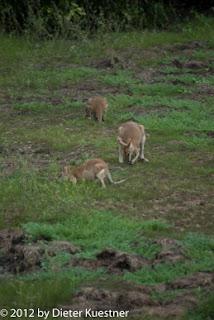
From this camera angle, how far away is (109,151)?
1266 cm

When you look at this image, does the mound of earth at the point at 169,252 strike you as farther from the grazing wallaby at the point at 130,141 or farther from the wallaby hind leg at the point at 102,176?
the grazing wallaby at the point at 130,141

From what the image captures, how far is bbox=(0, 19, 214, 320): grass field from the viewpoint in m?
8.04

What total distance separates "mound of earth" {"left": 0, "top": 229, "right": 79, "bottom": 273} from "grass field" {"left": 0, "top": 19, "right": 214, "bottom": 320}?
0.13 m

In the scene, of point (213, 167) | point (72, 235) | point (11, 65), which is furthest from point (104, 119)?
point (72, 235)

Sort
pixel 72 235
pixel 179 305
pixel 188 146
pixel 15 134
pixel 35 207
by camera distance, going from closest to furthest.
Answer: pixel 179 305 → pixel 72 235 → pixel 35 207 → pixel 188 146 → pixel 15 134

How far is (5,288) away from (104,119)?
742 centimetres

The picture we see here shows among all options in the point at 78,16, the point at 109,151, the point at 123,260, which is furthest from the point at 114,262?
the point at 78,16

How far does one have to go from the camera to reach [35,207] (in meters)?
9.69

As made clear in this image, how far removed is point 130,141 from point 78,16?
10113 millimetres

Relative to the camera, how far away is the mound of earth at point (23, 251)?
8188 mm

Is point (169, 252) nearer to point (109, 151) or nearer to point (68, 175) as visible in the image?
point (68, 175)

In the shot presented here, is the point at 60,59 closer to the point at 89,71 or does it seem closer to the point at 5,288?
the point at 89,71

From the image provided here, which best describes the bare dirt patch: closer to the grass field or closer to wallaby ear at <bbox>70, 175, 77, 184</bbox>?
the grass field

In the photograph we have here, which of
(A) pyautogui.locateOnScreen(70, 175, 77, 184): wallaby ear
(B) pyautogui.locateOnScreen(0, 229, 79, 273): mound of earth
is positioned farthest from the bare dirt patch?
(A) pyautogui.locateOnScreen(70, 175, 77, 184): wallaby ear
